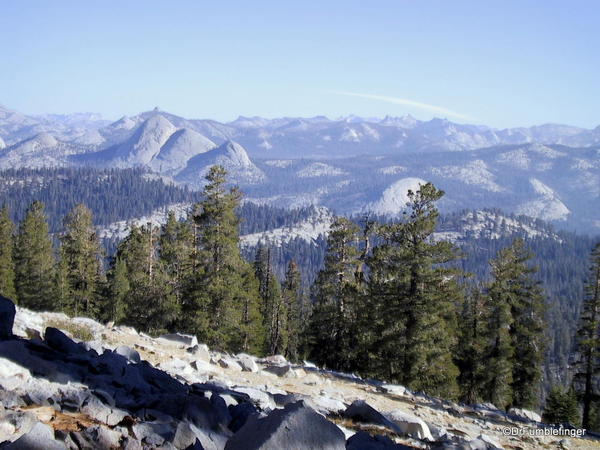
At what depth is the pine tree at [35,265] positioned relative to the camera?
39688 millimetres

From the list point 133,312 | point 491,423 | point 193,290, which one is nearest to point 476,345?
point 491,423

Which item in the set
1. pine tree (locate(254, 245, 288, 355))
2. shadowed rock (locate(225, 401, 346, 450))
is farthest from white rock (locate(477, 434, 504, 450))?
pine tree (locate(254, 245, 288, 355))

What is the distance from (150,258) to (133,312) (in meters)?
4.66

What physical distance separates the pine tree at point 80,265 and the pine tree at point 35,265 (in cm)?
125

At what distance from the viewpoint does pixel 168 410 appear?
7.78m

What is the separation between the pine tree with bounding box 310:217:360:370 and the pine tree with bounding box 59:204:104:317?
67.7 ft

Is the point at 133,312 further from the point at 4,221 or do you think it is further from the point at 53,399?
the point at 53,399

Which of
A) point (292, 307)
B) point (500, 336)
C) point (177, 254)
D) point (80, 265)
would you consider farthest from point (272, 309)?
point (500, 336)

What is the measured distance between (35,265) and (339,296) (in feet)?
88.8

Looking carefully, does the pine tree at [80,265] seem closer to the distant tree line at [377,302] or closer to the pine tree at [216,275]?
the distant tree line at [377,302]

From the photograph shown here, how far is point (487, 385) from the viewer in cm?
3048

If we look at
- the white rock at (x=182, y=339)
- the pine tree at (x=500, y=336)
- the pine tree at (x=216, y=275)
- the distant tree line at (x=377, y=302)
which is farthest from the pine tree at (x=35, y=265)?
the pine tree at (x=500, y=336)

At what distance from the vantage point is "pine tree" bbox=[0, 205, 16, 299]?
36438mm

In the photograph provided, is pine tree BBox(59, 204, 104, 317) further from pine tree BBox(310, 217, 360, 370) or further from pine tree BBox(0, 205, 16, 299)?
pine tree BBox(310, 217, 360, 370)
